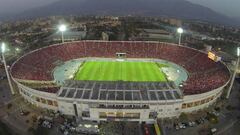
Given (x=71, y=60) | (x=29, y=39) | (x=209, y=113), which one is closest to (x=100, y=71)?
(x=71, y=60)

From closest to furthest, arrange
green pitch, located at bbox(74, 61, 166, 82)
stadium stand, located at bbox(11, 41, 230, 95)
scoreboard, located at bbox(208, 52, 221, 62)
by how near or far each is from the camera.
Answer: stadium stand, located at bbox(11, 41, 230, 95) → green pitch, located at bbox(74, 61, 166, 82) → scoreboard, located at bbox(208, 52, 221, 62)

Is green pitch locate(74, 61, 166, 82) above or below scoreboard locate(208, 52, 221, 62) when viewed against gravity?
below

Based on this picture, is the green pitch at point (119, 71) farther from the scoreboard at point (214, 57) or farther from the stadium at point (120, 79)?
the scoreboard at point (214, 57)

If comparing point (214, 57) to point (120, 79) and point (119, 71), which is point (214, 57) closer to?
point (119, 71)

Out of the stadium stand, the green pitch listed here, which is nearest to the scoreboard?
the stadium stand

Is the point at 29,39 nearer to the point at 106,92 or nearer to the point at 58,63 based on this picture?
the point at 58,63

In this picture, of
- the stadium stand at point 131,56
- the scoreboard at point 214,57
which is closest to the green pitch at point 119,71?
the stadium stand at point 131,56

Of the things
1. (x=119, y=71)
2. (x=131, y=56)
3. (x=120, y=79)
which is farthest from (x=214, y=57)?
(x=120, y=79)

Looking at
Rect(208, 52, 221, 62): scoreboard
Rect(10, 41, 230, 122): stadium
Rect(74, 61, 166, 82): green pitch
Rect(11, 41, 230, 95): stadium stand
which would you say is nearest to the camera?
Rect(10, 41, 230, 122): stadium

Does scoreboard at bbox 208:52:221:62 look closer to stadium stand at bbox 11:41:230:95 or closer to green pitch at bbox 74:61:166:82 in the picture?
stadium stand at bbox 11:41:230:95
